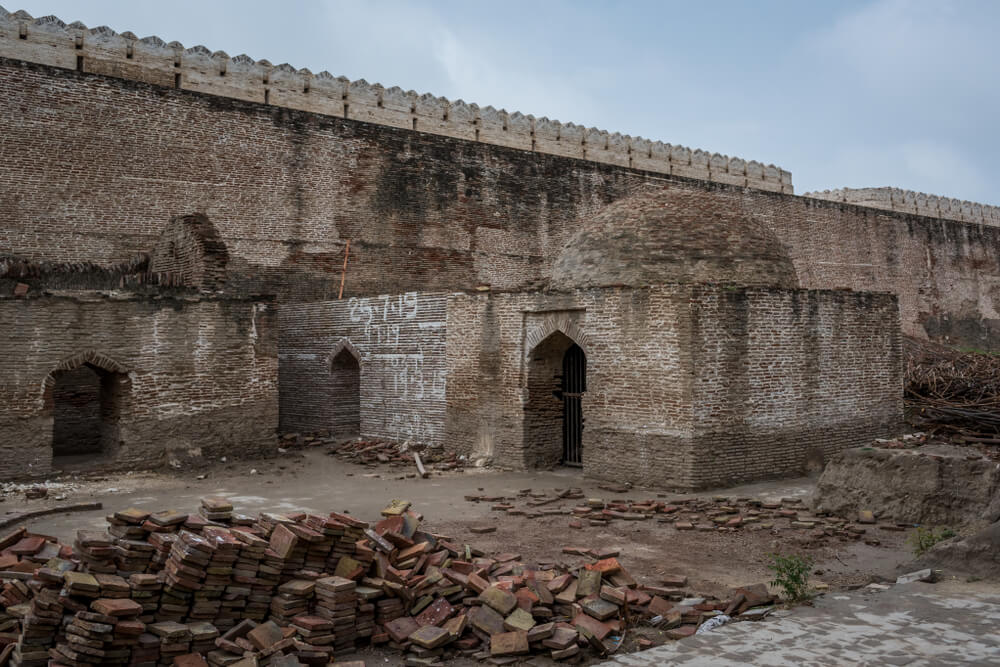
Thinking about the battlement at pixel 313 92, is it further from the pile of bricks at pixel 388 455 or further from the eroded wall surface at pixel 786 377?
the eroded wall surface at pixel 786 377

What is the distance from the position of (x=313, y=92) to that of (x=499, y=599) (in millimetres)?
15179

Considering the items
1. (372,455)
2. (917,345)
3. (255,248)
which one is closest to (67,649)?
(372,455)

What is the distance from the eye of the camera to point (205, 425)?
12.2m

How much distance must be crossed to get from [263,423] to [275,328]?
59.7 inches

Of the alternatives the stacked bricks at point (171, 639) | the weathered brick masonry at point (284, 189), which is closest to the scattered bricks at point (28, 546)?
the stacked bricks at point (171, 639)

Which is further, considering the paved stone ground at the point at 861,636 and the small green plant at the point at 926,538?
the small green plant at the point at 926,538

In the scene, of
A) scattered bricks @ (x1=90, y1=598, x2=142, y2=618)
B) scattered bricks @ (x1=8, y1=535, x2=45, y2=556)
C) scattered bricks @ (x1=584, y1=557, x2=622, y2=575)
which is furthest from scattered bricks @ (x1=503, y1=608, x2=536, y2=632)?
scattered bricks @ (x1=8, y1=535, x2=45, y2=556)

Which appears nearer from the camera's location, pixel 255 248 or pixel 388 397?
pixel 388 397

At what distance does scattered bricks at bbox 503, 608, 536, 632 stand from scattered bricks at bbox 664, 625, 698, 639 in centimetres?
87

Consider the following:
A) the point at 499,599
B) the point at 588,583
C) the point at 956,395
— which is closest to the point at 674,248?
the point at 956,395

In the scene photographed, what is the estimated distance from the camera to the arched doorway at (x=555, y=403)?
478 inches

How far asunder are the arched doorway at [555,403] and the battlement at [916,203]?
19076 millimetres

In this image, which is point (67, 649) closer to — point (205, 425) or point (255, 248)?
point (205, 425)

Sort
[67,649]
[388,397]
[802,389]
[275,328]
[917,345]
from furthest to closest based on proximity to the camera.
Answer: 1. [917,345]
2. [388,397]
3. [275,328]
4. [802,389]
5. [67,649]
